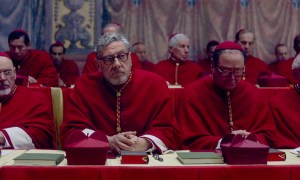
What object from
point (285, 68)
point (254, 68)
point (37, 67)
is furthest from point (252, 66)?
point (37, 67)

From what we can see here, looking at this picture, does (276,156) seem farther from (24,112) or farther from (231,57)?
(24,112)

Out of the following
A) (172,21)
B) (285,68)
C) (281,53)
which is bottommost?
(285,68)

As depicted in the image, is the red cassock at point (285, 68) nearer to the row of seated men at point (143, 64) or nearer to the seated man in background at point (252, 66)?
the row of seated men at point (143, 64)

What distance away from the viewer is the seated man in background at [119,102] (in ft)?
11.2

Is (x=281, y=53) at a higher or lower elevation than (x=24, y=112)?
higher

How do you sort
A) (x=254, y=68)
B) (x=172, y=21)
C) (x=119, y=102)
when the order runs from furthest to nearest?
(x=172, y=21), (x=254, y=68), (x=119, y=102)

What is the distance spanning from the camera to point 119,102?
12.0 ft

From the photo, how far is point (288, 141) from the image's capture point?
141 inches

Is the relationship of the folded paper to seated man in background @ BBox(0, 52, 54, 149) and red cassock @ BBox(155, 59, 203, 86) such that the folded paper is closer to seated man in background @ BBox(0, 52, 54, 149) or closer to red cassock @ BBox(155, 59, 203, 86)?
seated man in background @ BBox(0, 52, 54, 149)

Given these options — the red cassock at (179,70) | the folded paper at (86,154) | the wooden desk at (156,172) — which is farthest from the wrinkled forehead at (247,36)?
the folded paper at (86,154)

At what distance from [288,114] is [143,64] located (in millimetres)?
4499

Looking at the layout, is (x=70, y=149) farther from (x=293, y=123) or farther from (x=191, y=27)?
(x=191, y=27)

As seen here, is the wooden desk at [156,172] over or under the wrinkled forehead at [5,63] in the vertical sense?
under

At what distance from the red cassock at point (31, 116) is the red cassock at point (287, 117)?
1.58 metres
